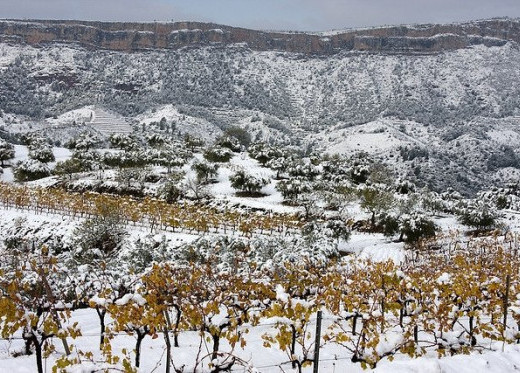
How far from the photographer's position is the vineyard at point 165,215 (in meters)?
32.6

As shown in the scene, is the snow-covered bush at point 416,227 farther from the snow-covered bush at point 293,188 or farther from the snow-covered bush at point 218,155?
the snow-covered bush at point 218,155

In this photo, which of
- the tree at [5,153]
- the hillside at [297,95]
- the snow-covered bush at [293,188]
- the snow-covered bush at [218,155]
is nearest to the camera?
the snow-covered bush at [293,188]

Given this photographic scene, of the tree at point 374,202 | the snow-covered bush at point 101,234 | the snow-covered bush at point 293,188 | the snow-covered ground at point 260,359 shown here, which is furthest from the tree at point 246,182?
the snow-covered ground at point 260,359

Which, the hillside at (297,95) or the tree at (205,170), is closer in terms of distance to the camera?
the tree at (205,170)

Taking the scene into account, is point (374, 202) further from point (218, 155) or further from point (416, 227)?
point (218, 155)

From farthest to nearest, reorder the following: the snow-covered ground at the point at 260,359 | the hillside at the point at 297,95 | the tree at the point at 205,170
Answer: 1. the hillside at the point at 297,95
2. the tree at the point at 205,170
3. the snow-covered ground at the point at 260,359

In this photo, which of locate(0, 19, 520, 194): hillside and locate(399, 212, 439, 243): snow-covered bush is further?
locate(0, 19, 520, 194): hillside

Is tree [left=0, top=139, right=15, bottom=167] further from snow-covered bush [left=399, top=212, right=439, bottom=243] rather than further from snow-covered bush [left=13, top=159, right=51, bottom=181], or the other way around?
snow-covered bush [left=399, top=212, right=439, bottom=243]

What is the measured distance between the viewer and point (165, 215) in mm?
34062

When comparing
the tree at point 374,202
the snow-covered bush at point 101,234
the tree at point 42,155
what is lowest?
the snow-covered bush at point 101,234

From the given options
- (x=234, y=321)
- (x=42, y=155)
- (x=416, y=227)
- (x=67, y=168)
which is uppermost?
(x=234, y=321)

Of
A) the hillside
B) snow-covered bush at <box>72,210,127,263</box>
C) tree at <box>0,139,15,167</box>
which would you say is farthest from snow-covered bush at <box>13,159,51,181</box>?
the hillside

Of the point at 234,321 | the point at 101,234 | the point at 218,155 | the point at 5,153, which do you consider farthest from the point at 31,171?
the point at 234,321

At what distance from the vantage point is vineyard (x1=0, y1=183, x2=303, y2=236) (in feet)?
107
